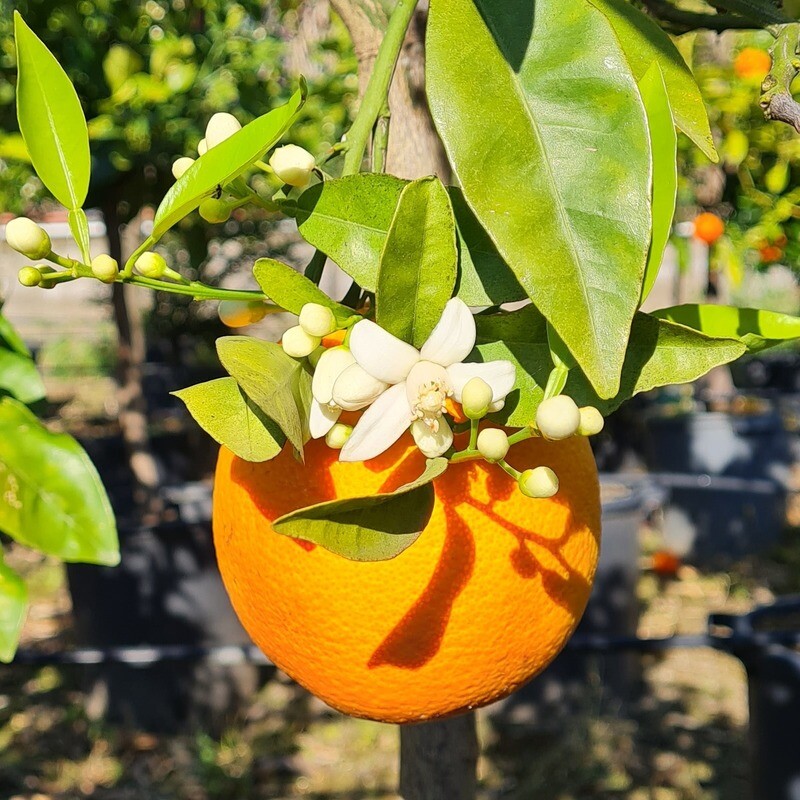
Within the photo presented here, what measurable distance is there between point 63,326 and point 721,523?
245 inches

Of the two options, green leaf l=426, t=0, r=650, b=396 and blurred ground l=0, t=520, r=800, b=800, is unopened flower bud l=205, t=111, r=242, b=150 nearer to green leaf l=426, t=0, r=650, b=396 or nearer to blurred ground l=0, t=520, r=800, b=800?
green leaf l=426, t=0, r=650, b=396

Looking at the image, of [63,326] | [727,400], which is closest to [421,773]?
[727,400]

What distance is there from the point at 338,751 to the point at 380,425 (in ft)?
5.11

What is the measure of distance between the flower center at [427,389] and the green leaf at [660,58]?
144 millimetres

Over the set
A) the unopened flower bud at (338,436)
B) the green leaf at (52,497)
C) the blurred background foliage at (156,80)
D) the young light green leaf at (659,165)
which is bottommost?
the blurred background foliage at (156,80)

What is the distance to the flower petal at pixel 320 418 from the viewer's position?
30cm

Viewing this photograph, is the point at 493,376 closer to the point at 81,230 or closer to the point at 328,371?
the point at 328,371

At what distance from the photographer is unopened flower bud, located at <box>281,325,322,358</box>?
29cm

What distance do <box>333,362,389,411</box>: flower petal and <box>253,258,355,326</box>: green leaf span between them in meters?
0.03

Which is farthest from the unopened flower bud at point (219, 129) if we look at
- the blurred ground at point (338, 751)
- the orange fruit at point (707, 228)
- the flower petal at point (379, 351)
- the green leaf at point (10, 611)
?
the orange fruit at point (707, 228)

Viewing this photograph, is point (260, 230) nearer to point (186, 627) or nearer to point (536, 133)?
point (186, 627)

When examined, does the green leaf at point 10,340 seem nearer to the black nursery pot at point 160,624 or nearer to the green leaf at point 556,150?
the green leaf at point 556,150

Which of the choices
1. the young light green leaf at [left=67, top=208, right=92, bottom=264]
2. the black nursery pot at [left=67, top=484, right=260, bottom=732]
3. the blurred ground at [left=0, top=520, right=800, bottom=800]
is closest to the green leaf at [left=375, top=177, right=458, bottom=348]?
the young light green leaf at [left=67, top=208, right=92, bottom=264]

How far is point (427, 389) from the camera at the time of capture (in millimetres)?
280
